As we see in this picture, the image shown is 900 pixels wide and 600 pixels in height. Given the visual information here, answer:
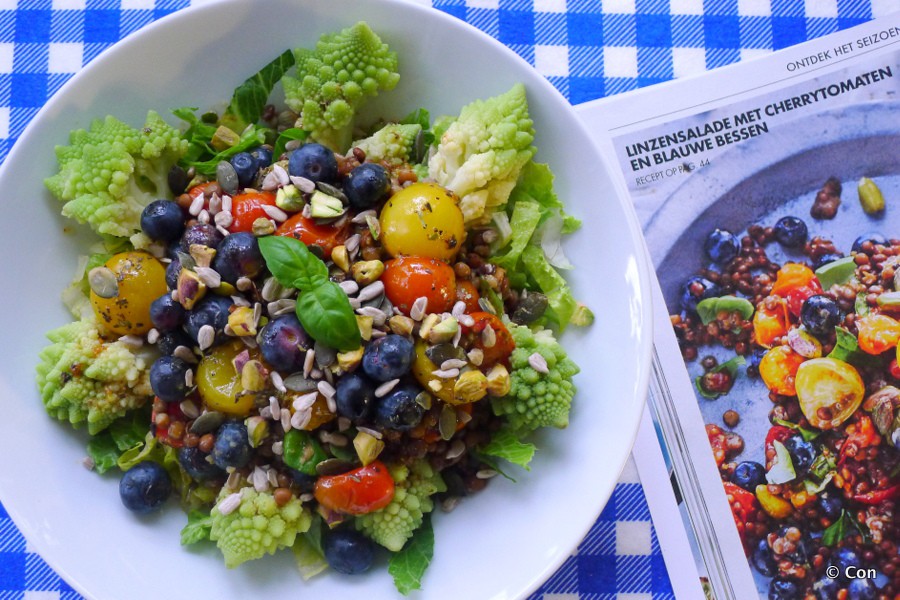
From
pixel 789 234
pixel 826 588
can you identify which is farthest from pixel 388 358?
pixel 826 588

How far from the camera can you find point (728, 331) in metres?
1.88

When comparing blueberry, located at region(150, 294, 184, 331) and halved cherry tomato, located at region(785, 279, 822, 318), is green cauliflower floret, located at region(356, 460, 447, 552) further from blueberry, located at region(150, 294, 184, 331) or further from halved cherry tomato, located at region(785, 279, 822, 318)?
halved cherry tomato, located at region(785, 279, 822, 318)

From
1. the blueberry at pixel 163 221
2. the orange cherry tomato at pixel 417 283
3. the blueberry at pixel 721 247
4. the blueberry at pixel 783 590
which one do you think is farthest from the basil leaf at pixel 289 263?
the blueberry at pixel 783 590

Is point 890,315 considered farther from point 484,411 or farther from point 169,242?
point 169,242

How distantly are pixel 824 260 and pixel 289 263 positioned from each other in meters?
1.38

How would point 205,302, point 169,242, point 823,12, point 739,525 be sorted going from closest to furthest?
point 205,302 → point 169,242 → point 739,525 → point 823,12

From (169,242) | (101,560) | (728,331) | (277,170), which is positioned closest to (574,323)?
(728,331)

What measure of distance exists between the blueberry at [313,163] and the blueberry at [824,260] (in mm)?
1258

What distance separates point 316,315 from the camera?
127cm

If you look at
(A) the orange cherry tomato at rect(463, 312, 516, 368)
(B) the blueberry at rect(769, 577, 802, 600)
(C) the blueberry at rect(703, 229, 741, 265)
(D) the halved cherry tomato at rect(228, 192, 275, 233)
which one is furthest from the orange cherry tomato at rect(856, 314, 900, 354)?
(D) the halved cherry tomato at rect(228, 192, 275, 233)

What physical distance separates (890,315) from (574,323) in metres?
0.93

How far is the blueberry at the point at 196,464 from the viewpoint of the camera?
1395 millimetres

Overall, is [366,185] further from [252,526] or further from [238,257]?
[252,526]

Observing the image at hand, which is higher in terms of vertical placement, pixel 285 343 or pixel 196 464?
pixel 285 343
